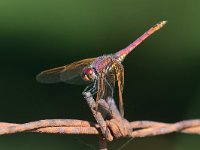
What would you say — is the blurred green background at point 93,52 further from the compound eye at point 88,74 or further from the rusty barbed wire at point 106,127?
the rusty barbed wire at point 106,127

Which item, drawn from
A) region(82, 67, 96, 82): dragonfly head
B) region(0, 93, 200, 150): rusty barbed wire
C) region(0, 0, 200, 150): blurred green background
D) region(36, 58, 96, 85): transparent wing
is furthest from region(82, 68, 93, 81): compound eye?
region(0, 0, 200, 150): blurred green background

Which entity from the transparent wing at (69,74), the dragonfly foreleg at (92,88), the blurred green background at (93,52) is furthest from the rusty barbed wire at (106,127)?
the blurred green background at (93,52)

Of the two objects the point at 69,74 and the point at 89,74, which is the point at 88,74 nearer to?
the point at 89,74

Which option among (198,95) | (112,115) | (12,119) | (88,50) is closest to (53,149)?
(12,119)

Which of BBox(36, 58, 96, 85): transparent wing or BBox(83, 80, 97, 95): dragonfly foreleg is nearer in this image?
BBox(83, 80, 97, 95): dragonfly foreleg

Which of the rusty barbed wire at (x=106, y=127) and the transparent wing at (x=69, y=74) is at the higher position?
the transparent wing at (x=69, y=74)

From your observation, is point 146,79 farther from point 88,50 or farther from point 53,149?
point 53,149

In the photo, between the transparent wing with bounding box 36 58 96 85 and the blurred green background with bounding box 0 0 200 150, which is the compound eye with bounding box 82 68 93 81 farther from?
the blurred green background with bounding box 0 0 200 150
